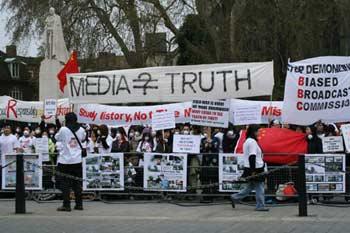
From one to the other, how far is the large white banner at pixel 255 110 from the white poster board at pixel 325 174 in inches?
74.0

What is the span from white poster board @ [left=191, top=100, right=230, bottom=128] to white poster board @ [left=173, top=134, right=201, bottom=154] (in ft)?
1.45

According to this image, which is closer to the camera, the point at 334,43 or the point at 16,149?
the point at 16,149

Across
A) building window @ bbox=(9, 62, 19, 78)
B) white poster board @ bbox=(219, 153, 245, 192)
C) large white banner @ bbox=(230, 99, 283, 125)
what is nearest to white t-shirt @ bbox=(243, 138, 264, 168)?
white poster board @ bbox=(219, 153, 245, 192)

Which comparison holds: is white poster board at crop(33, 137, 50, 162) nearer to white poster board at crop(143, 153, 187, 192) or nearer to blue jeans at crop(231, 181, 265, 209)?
white poster board at crop(143, 153, 187, 192)

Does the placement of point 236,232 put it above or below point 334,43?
below

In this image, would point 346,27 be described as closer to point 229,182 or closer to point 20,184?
point 229,182

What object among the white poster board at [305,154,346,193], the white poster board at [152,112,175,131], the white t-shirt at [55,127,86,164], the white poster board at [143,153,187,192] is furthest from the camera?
the white poster board at [152,112,175,131]

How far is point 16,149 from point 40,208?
Answer: 364 centimetres

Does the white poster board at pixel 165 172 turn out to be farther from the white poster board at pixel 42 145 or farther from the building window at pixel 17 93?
the building window at pixel 17 93

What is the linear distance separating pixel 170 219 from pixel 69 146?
2714 millimetres

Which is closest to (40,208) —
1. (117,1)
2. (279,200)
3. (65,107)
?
(279,200)

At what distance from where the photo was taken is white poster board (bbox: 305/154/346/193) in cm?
1452

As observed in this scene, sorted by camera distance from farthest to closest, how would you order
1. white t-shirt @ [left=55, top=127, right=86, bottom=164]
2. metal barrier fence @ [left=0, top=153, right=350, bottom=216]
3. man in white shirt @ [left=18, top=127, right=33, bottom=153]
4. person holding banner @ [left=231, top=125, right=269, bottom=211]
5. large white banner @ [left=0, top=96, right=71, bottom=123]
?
large white banner @ [left=0, top=96, right=71, bottom=123], man in white shirt @ [left=18, top=127, right=33, bottom=153], metal barrier fence @ [left=0, top=153, right=350, bottom=216], white t-shirt @ [left=55, top=127, right=86, bottom=164], person holding banner @ [left=231, top=125, right=269, bottom=211]

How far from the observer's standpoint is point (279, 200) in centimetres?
1493
